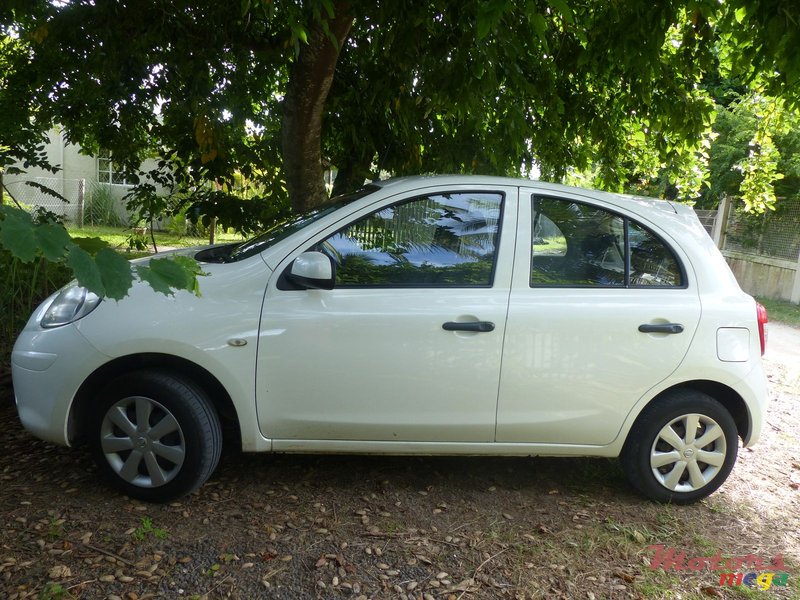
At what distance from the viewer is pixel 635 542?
361 centimetres

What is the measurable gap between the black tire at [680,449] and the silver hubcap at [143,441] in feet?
7.89

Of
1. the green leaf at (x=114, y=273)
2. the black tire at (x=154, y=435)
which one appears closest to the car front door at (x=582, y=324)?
the black tire at (x=154, y=435)

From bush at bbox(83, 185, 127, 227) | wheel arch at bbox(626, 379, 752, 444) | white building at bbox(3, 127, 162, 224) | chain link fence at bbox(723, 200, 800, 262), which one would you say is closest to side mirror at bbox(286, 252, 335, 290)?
wheel arch at bbox(626, 379, 752, 444)

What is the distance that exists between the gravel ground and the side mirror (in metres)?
1.19

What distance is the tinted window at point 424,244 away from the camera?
12.2ft

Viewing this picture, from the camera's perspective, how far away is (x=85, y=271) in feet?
7.64

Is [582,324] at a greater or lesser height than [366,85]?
lesser

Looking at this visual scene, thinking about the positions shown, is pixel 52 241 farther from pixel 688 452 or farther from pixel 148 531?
pixel 688 452

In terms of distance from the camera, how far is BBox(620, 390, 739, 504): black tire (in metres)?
3.87

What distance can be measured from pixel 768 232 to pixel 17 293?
14495 millimetres

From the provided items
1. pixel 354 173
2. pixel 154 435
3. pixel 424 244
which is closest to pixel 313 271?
pixel 424 244

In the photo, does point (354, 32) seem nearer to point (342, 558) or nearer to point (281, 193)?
point (281, 193)

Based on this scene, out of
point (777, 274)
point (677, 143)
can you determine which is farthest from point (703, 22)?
point (777, 274)

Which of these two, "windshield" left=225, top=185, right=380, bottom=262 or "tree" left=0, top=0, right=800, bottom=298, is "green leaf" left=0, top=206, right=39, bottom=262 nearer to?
"windshield" left=225, top=185, right=380, bottom=262
